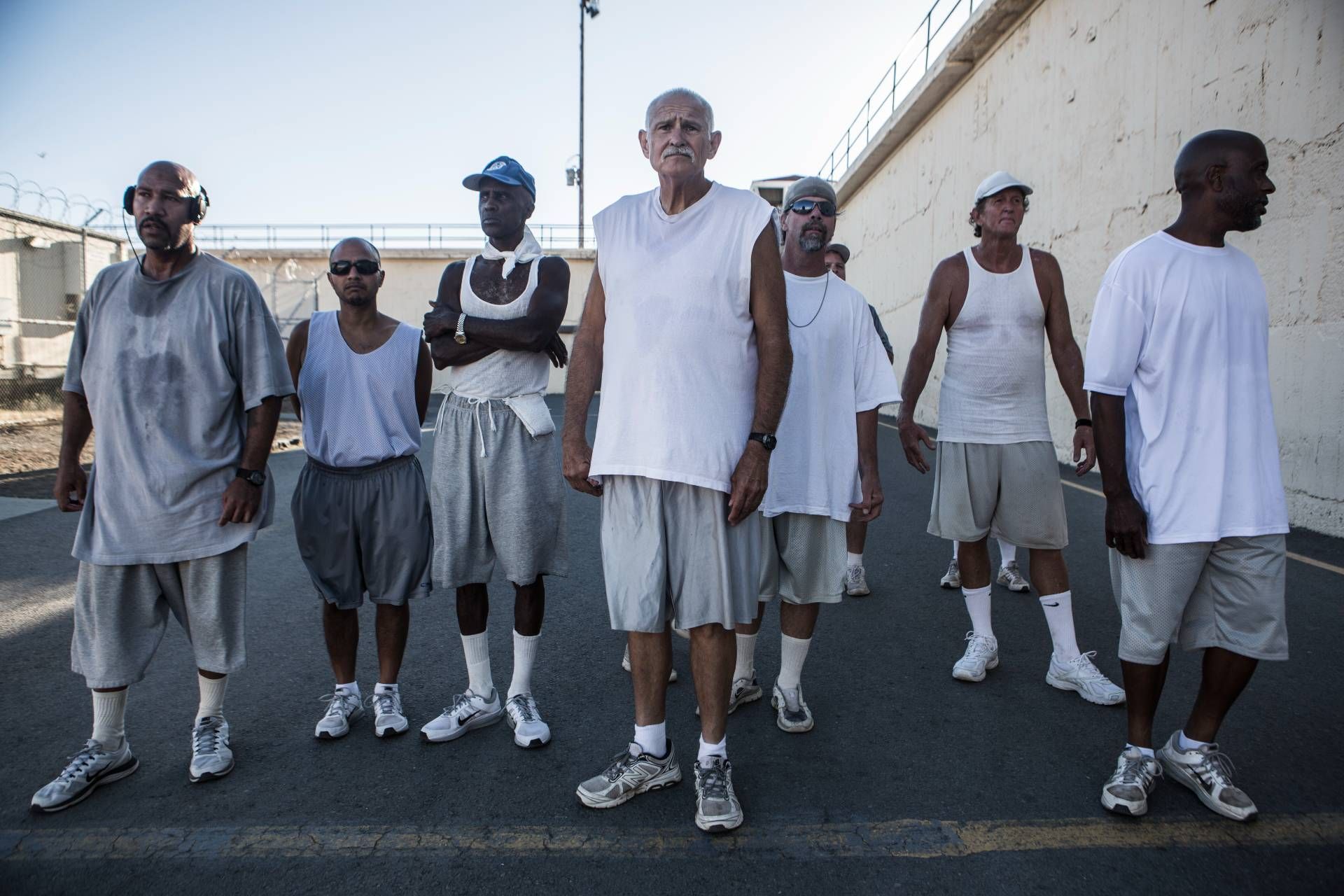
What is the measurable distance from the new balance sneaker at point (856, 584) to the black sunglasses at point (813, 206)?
244 cm

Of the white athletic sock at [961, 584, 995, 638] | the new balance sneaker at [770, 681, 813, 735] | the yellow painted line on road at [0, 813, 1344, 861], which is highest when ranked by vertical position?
the white athletic sock at [961, 584, 995, 638]

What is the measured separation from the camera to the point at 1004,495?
377 centimetres

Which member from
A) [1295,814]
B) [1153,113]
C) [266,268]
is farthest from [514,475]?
[266,268]

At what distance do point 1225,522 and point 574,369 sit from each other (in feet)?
6.81

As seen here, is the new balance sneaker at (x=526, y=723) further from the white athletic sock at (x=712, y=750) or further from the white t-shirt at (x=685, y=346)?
the white t-shirt at (x=685, y=346)

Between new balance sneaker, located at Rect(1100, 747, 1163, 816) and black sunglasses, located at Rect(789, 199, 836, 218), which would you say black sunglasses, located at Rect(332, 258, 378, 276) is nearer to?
black sunglasses, located at Rect(789, 199, 836, 218)

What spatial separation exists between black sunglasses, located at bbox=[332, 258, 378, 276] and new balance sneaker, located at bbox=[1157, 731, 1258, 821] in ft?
11.0

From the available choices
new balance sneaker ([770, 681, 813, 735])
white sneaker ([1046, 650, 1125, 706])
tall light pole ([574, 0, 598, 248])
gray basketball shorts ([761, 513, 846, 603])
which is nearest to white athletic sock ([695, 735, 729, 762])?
new balance sneaker ([770, 681, 813, 735])

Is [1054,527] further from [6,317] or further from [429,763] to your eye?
[6,317]

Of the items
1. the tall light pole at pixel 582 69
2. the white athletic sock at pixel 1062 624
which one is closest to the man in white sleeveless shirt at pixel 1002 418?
the white athletic sock at pixel 1062 624

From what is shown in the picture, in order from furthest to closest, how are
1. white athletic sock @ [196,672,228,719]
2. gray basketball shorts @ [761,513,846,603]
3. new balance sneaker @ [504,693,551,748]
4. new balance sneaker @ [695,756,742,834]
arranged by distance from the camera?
gray basketball shorts @ [761,513,846,603] → new balance sneaker @ [504,693,551,748] → white athletic sock @ [196,672,228,719] → new balance sneaker @ [695,756,742,834]

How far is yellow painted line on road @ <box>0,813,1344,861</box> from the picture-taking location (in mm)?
2486

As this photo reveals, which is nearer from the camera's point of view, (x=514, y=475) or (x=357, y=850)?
(x=357, y=850)

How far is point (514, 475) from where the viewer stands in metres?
3.33
